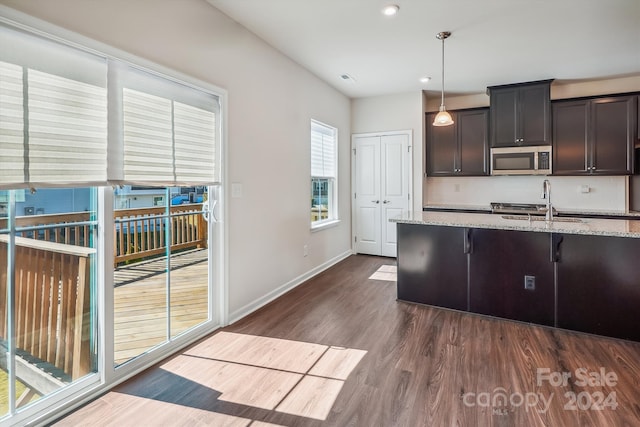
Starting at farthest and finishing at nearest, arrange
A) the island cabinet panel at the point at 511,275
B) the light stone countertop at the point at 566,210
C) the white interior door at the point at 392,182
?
the white interior door at the point at 392,182 < the light stone countertop at the point at 566,210 < the island cabinet panel at the point at 511,275

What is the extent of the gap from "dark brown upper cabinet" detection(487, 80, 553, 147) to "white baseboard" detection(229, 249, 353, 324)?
10.6 feet

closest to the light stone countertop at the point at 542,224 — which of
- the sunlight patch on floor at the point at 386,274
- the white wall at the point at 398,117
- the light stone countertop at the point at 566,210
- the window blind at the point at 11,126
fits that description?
the sunlight patch on floor at the point at 386,274

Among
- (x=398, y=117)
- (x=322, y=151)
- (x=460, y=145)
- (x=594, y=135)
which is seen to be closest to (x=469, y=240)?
(x=322, y=151)

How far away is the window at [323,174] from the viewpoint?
15.9 feet

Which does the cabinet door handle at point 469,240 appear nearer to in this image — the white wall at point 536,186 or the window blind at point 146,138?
the white wall at point 536,186

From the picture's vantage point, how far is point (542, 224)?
9.66 ft

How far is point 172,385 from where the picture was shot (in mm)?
2117

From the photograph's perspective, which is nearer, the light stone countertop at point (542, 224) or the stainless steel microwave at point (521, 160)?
the light stone countertop at point (542, 224)

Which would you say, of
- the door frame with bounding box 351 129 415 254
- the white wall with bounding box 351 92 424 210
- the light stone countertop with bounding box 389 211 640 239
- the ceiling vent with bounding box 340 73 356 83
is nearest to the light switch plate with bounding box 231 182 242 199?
the light stone countertop with bounding box 389 211 640 239

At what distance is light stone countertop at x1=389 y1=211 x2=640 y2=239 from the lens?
261 cm

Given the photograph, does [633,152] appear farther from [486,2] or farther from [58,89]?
[58,89]

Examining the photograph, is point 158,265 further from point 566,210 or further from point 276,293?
point 566,210

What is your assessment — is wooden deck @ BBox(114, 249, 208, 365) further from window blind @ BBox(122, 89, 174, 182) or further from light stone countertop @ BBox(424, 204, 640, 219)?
light stone countertop @ BBox(424, 204, 640, 219)

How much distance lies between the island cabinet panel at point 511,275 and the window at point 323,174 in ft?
7.61
